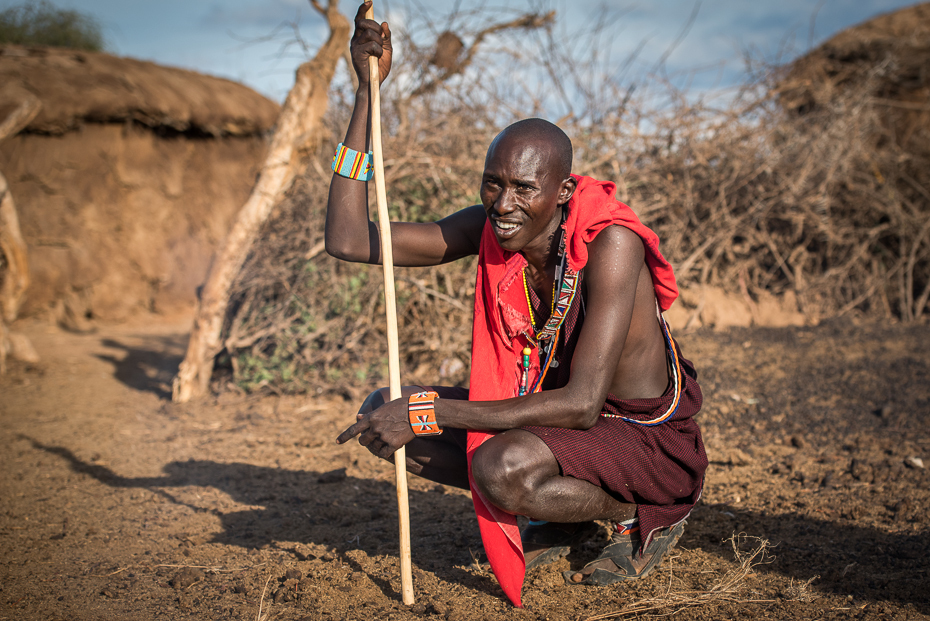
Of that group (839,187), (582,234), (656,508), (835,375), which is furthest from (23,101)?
(839,187)

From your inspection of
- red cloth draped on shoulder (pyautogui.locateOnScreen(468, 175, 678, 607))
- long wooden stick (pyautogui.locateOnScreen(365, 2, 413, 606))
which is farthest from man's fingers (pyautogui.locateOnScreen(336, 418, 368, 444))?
red cloth draped on shoulder (pyautogui.locateOnScreen(468, 175, 678, 607))

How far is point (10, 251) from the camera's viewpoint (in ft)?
16.8

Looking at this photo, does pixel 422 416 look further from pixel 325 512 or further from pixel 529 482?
pixel 325 512

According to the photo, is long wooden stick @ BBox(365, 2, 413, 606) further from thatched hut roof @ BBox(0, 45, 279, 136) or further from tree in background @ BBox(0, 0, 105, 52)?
tree in background @ BBox(0, 0, 105, 52)

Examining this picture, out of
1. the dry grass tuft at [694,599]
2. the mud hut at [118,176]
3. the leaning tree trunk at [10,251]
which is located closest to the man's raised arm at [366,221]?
the dry grass tuft at [694,599]

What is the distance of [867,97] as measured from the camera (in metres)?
5.88

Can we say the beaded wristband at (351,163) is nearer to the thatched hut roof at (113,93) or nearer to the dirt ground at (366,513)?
the dirt ground at (366,513)

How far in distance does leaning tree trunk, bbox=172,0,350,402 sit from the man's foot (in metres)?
2.94

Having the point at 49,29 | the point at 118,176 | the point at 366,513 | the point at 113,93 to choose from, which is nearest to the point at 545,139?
the point at 366,513

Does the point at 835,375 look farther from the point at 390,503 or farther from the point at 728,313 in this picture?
the point at 390,503

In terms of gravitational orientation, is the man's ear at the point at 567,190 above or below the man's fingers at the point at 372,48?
below

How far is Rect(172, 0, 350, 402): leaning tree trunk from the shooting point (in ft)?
13.8

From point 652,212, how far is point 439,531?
426cm

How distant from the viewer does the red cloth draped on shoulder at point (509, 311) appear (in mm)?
1911
